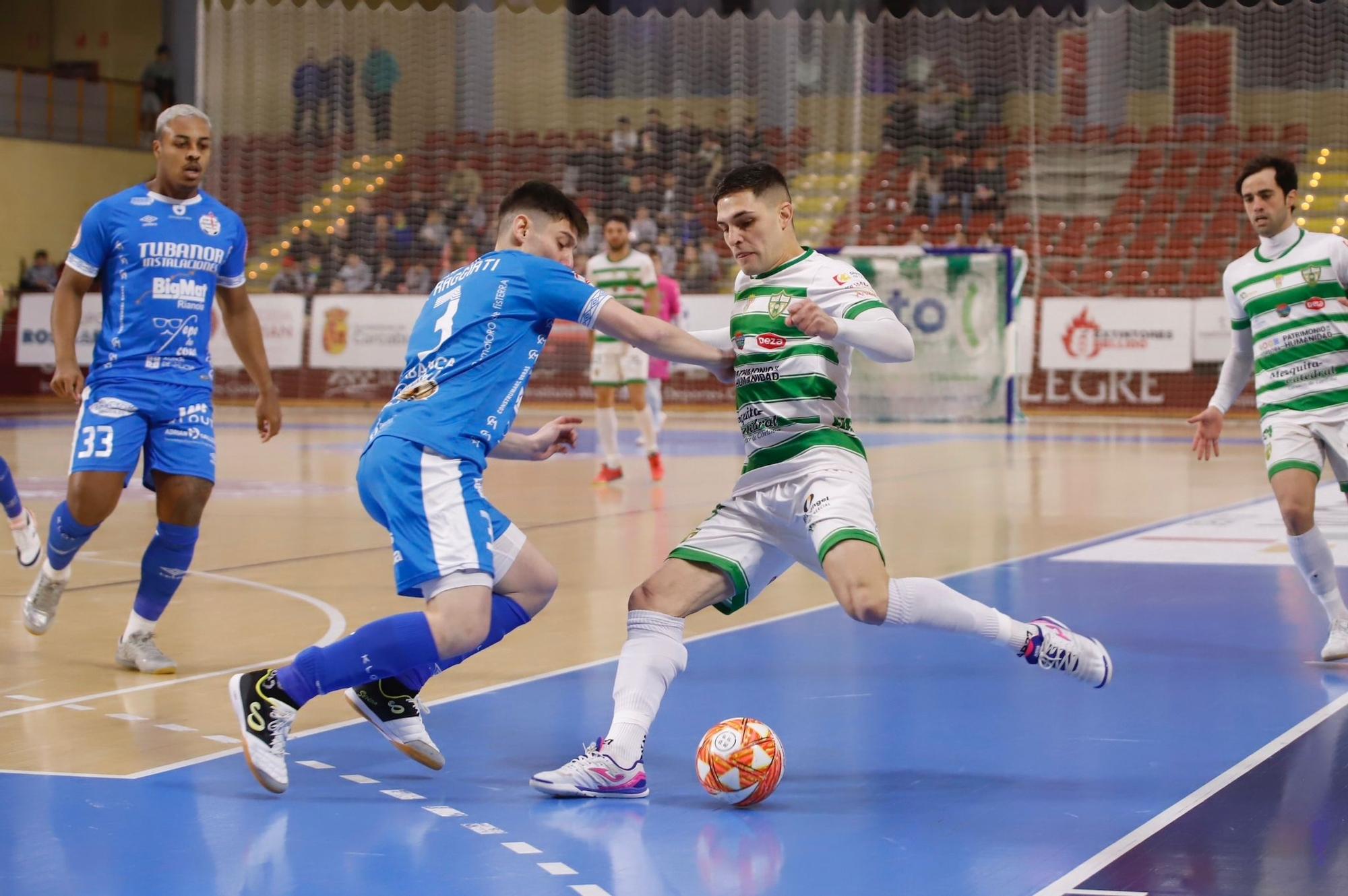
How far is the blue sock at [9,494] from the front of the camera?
7.31m

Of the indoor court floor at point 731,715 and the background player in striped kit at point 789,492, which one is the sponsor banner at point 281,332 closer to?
the indoor court floor at point 731,715

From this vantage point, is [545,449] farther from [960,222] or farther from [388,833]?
[960,222]

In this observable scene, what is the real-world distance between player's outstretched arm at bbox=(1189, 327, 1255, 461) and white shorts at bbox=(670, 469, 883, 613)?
221 cm

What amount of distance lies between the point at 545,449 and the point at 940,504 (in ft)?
24.0

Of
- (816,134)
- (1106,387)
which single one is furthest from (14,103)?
(1106,387)

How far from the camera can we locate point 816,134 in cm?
2606

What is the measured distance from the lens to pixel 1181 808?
4035 mm

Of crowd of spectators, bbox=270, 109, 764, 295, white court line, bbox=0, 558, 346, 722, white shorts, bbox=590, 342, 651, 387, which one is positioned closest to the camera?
white court line, bbox=0, 558, 346, 722

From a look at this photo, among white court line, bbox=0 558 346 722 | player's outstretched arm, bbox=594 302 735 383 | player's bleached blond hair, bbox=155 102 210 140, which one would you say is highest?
player's bleached blond hair, bbox=155 102 210 140

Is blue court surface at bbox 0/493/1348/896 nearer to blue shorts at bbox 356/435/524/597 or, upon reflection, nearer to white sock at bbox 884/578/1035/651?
white sock at bbox 884/578/1035/651

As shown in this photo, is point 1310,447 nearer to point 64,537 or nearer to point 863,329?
point 863,329

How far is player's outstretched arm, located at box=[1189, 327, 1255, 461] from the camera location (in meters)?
6.36

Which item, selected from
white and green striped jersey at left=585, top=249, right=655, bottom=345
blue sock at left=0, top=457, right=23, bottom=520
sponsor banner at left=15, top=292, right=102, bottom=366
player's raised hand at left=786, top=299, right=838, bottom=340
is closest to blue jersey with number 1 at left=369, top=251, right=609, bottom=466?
player's raised hand at left=786, top=299, right=838, bottom=340

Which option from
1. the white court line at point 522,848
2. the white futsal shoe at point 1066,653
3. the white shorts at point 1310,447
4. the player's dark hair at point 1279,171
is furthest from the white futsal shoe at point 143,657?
the player's dark hair at point 1279,171
